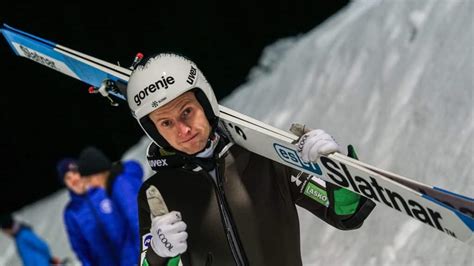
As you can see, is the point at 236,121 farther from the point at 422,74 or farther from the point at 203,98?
the point at 422,74

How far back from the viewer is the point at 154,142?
3.68 metres

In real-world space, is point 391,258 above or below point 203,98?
below

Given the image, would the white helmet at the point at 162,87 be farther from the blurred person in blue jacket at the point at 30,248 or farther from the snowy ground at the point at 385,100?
the blurred person in blue jacket at the point at 30,248

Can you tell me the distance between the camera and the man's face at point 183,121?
3.46 meters

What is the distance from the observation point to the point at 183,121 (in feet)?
11.4

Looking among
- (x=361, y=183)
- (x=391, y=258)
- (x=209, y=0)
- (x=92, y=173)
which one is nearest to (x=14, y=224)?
(x=92, y=173)

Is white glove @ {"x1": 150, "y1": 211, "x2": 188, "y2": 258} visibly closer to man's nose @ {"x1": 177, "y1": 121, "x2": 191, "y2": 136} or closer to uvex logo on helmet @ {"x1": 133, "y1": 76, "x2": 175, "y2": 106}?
man's nose @ {"x1": 177, "y1": 121, "x2": 191, "y2": 136}

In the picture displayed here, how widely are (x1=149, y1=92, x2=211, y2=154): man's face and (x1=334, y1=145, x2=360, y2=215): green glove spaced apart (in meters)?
0.61

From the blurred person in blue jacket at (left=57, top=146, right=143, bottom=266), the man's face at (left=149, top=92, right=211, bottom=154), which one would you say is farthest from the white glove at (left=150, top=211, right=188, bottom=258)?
the blurred person in blue jacket at (left=57, top=146, right=143, bottom=266)

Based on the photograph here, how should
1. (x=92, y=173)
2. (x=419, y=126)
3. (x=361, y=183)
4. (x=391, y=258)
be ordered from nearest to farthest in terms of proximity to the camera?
(x=361, y=183)
(x=391, y=258)
(x=419, y=126)
(x=92, y=173)

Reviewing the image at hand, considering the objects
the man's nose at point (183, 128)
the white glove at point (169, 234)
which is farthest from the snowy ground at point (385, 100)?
the man's nose at point (183, 128)

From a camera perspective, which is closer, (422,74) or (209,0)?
(422,74)

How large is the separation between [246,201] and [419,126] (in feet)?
8.38

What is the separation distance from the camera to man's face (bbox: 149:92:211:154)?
3.46 meters
